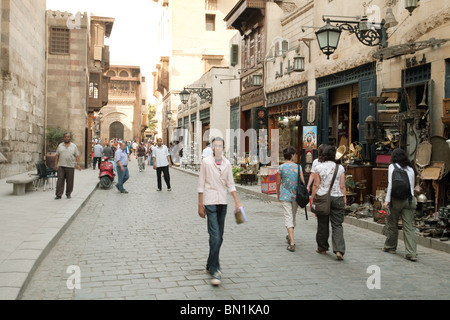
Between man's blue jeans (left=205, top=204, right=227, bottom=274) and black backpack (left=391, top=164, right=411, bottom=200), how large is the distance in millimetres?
2744

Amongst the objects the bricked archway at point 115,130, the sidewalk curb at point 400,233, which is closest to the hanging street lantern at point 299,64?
the sidewalk curb at point 400,233

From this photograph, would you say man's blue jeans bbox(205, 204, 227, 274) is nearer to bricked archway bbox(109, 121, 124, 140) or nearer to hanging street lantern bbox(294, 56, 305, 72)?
hanging street lantern bbox(294, 56, 305, 72)

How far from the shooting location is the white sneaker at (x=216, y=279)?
5088mm

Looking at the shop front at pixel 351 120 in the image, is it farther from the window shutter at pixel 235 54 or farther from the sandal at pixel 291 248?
the window shutter at pixel 235 54

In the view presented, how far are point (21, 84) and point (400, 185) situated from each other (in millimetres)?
17915

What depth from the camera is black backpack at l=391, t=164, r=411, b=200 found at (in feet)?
22.0

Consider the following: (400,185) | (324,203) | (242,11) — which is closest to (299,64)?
(242,11)

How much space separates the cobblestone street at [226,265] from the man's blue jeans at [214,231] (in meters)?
0.21

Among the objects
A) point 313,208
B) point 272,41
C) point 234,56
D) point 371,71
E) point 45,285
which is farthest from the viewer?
point 234,56

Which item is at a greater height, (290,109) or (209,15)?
(209,15)

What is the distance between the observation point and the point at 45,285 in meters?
5.12

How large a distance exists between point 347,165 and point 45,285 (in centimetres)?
778
